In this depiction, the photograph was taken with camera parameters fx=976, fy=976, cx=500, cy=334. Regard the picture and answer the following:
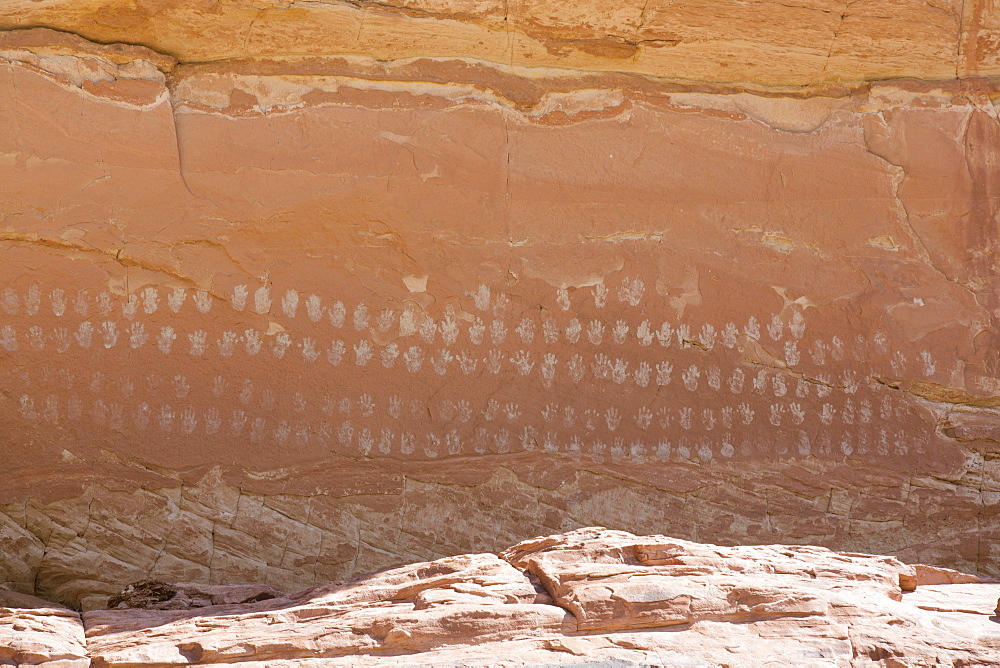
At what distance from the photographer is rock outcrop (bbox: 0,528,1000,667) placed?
1974 millimetres

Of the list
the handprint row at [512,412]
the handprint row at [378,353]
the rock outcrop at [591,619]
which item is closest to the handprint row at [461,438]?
the handprint row at [512,412]

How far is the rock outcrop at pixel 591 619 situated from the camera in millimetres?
1974

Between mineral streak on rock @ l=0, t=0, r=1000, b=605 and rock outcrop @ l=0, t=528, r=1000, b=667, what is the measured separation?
1.01 meters

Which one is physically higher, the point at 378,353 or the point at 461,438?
the point at 378,353

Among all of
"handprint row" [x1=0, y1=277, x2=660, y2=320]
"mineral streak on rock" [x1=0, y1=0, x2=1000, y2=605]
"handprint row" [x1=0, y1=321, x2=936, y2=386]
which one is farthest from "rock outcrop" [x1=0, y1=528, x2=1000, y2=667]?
"handprint row" [x1=0, y1=277, x2=660, y2=320]

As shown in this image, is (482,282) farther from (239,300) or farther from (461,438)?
(239,300)

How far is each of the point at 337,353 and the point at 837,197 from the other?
2.05 meters

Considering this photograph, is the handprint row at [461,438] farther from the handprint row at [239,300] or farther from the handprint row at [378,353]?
the handprint row at [239,300]

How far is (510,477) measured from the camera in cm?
348

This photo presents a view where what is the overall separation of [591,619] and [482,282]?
5.86 feet

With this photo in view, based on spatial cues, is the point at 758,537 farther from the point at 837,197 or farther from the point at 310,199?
the point at 310,199

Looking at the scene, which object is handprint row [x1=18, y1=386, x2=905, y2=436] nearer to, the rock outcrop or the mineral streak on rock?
the mineral streak on rock

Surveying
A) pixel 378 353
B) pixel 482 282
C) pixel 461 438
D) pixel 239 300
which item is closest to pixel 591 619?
pixel 461 438

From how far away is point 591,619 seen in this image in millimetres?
2057
